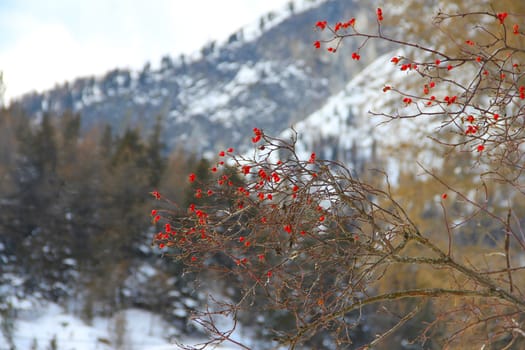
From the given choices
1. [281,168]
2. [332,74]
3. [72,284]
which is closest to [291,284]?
[281,168]

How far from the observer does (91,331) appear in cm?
1845

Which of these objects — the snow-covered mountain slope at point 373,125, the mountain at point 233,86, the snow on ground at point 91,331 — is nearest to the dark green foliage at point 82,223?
the snow on ground at point 91,331

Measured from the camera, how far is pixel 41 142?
2338 centimetres

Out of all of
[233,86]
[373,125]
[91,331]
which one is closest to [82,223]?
[91,331]

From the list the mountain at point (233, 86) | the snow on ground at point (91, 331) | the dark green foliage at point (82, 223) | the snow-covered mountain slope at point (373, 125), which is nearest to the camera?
the snow-covered mountain slope at point (373, 125)

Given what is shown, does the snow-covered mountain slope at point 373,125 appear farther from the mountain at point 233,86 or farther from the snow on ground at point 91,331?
the mountain at point 233,86

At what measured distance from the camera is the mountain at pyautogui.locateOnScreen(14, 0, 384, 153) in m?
119

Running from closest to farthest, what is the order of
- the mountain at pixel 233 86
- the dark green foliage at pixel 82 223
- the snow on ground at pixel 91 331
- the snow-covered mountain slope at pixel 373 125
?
the snow-covered mountain slope at pixel 373 125 < the snow on ground at pixel 91 331 < the dark green foliage at pixel 82 223 < the mountain at pixel 233 86

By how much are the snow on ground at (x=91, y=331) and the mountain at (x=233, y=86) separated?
90328 millimetres

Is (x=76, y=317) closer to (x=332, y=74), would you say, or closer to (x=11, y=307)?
(x=11, y=307)

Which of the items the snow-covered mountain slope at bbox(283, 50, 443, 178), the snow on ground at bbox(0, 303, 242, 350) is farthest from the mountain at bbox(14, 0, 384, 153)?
the snow on ground at bbox(0, 303, 242, 350)

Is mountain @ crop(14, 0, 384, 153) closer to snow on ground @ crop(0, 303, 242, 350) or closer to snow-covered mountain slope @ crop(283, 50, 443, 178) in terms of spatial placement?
snow-covered mountain slope @ crop(283, 50, 443, 178)

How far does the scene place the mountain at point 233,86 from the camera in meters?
119

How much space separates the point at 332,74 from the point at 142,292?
123 meters
